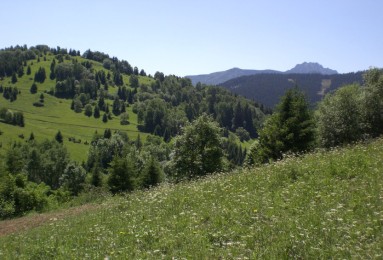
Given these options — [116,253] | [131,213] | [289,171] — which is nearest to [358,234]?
[116,253]

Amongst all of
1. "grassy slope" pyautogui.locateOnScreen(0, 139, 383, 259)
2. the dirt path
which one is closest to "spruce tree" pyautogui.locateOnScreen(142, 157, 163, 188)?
the dirt path

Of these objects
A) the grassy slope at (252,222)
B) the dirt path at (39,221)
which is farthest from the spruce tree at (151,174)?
the grassy slope at (252,222)

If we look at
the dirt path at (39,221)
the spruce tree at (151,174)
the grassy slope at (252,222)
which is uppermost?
the grassy slope at (252,222)

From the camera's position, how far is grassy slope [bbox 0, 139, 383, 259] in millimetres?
7855

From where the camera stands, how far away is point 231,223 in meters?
10.1

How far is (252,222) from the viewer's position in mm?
9859

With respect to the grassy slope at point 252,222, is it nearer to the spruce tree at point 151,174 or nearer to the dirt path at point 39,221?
the dirt path at point 39,221

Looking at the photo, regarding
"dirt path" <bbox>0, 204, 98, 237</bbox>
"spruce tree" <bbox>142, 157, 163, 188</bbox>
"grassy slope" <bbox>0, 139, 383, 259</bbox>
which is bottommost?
"spruce tree" <bbox>142, 157, 163, 188</bbox>

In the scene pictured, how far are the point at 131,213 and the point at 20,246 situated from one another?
12.6ft

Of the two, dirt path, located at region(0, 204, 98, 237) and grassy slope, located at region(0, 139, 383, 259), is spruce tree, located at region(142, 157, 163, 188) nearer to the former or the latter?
dirt path, located at region(0, 204, 98, 237)

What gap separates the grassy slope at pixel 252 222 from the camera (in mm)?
7855

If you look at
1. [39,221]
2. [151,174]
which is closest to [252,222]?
[39,221]

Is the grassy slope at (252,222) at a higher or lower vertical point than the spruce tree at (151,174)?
higher

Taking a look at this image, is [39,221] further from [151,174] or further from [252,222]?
[151,174]
